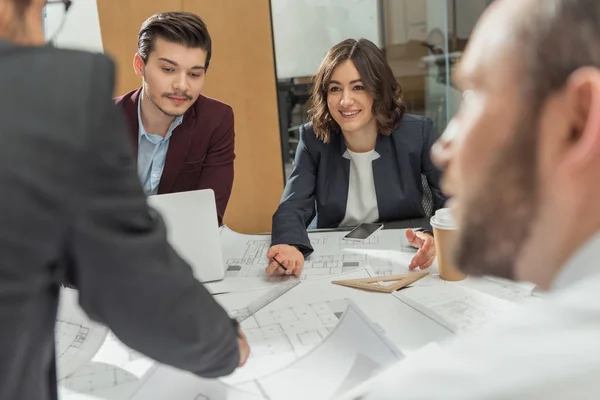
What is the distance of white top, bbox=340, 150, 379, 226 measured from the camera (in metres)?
1.94

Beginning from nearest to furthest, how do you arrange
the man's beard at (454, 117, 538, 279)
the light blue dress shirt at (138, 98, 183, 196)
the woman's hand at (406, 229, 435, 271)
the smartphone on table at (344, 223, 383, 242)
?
the man's beard at (454, 117, 538, 279) < the woman's hand at (406, 229, 435, 271) < the smartphone on table at (344, 223, 383, 242) < the light blue dress shirt at (138, 98, 183, 196)

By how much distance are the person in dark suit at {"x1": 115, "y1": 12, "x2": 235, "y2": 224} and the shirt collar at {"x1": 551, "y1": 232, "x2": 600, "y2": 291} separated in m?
1.42

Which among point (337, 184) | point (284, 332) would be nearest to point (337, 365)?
point (284, 332)

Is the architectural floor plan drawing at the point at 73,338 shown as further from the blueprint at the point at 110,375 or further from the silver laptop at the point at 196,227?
the silver laptop at the point at 196,227

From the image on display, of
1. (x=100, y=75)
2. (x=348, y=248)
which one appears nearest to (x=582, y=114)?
(x=100, y=75)

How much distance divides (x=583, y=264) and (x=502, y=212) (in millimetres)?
82

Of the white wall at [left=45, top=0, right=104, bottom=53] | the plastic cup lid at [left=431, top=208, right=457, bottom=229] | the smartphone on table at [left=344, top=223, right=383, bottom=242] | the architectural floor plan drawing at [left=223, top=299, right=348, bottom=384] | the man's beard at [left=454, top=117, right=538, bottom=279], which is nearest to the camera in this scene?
the man's beard at [left=454, top=117, right=538, bottom=279]

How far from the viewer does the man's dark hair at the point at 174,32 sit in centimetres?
182

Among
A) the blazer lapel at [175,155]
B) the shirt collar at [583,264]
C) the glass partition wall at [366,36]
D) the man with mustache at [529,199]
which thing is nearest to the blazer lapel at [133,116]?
the blazer lapel at [175,155]

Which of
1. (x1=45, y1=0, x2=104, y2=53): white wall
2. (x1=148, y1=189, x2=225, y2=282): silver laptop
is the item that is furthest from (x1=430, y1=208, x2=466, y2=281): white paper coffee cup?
(x1=45, y1=0, x2=104, y2=53): white wall

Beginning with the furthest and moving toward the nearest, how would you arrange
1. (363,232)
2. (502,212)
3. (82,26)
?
(82,26), (363,232), (502,212)

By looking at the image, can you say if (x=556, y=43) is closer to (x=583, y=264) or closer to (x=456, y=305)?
(x=583, y=264)

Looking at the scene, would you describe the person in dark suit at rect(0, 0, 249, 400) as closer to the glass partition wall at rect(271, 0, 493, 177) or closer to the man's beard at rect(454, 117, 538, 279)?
the man's beard at rect(454, 117, 538, 279)

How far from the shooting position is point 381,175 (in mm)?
1961
